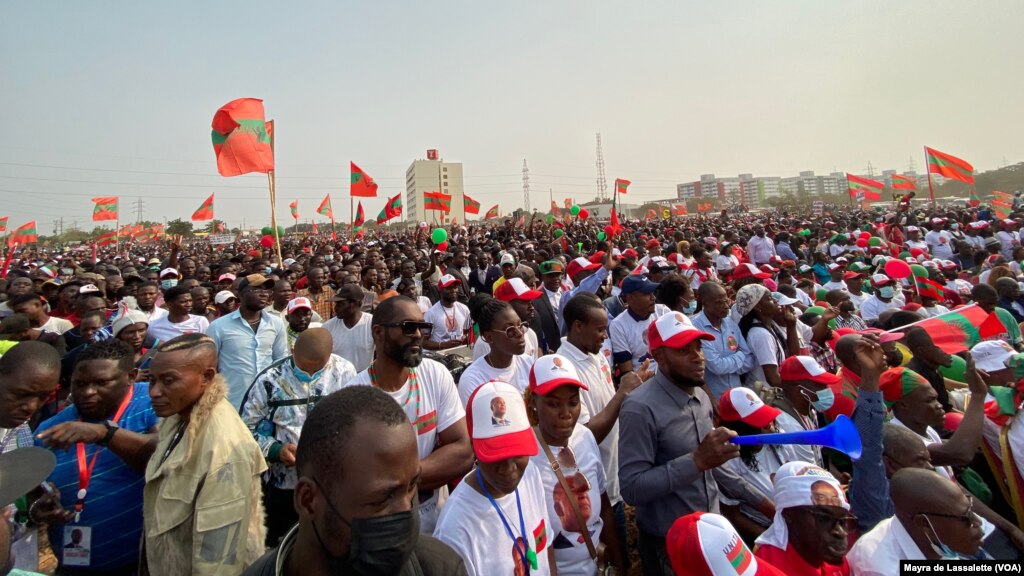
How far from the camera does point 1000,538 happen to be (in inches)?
107

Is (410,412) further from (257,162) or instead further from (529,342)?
(257,162)

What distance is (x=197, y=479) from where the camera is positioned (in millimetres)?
2021

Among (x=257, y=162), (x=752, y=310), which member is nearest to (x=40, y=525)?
(x=752, y=310)

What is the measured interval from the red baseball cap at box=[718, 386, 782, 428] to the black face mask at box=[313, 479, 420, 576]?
6.50 feet

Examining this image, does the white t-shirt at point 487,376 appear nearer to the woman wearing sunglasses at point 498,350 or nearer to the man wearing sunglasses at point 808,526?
the woman wearing sunglasses at point 498,350

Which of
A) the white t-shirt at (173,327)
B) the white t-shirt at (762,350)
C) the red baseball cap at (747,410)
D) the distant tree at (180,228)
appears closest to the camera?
the red baseball cap at (747,410)

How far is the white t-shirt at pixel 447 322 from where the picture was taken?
6.38m

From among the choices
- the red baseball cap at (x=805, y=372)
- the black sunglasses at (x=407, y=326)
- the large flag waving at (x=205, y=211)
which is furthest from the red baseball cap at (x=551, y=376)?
the large flag waving at (x=205, y=211)

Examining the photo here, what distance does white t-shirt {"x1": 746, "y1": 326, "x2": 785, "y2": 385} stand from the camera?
162 inches

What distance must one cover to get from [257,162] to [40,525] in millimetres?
7890

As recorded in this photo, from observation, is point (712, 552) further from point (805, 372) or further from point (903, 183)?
point (903, 183)

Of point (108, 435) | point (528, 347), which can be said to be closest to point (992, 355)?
point (528, 347)

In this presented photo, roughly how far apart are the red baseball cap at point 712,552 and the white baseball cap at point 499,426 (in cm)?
61

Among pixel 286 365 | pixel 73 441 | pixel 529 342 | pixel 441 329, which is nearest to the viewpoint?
pixel 73 441
